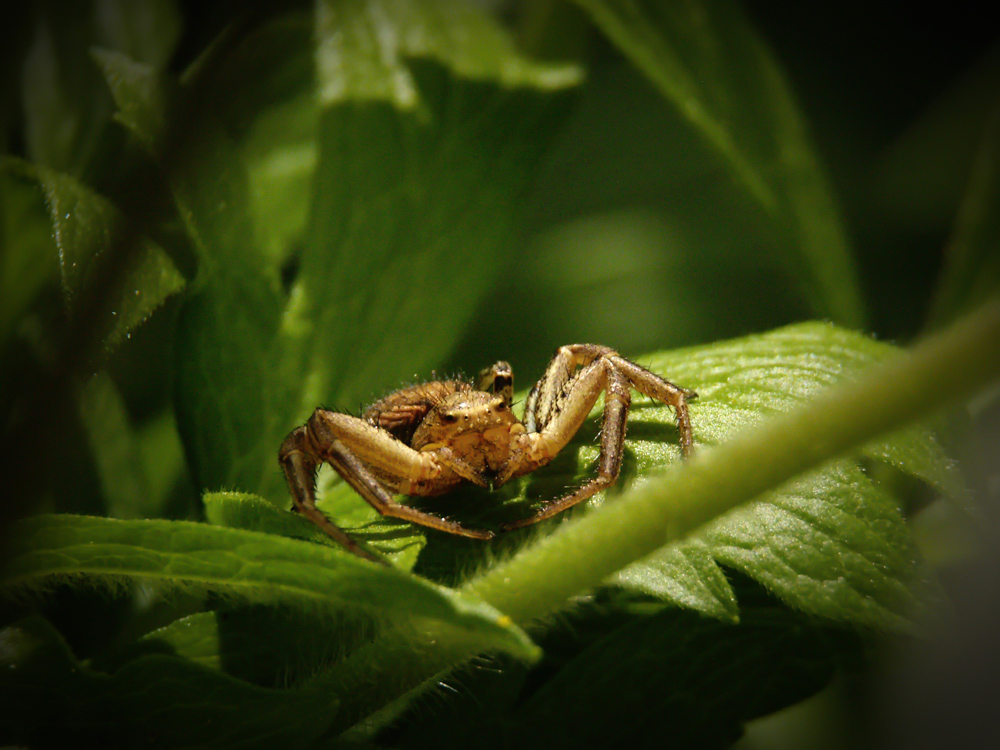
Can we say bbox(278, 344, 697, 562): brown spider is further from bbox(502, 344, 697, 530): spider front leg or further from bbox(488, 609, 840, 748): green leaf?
bbox(488, 609, 840, 748): green leaf

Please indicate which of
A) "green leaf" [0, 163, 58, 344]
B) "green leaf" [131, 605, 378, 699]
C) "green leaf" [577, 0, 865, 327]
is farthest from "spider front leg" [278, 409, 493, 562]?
"green leaf" [577, 0, 865, 327]

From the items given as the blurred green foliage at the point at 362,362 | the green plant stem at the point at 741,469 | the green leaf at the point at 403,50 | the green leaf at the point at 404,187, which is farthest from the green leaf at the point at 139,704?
the green leaf at the point at 403,50

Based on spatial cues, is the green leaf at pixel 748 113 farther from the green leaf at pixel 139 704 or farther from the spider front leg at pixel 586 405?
the green leaf at pixel 139 704

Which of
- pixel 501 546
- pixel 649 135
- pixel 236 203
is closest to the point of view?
pixel 501 546

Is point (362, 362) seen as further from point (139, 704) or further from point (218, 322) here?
point (139, 704)

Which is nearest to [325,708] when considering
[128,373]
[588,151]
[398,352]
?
[398,352]

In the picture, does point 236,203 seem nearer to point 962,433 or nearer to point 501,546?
point 501,546
